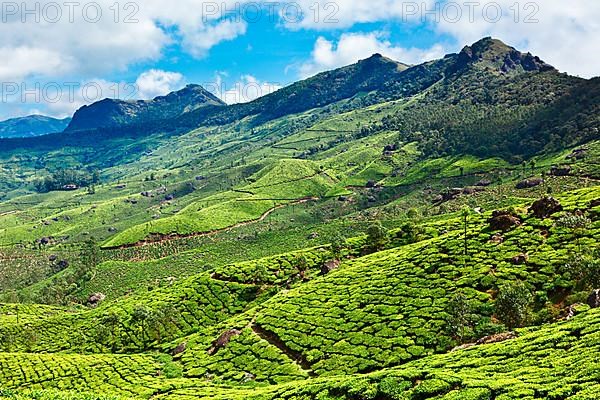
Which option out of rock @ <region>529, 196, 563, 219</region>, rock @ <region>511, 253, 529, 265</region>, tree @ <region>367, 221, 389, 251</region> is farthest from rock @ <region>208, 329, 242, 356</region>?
rock @ <region>529, 196, 563, 219</region>

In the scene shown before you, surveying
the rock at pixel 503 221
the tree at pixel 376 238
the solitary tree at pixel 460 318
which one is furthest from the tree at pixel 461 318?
the tree at pixel 376 238

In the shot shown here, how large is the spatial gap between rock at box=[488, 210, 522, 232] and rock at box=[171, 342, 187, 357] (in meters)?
68.2

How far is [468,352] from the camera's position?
1756 inches

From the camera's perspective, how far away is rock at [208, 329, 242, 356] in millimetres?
82062

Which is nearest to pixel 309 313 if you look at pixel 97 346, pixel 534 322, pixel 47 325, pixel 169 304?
pixel 534 322

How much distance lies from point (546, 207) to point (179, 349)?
7997 cm

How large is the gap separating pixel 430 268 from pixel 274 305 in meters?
32.1

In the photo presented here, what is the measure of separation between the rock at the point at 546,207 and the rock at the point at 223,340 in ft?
209

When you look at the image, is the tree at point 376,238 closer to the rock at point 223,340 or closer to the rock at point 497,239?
the rock at point 497,239

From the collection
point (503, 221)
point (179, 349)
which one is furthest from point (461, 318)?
point (179, 349)

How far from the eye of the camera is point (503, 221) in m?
90.1

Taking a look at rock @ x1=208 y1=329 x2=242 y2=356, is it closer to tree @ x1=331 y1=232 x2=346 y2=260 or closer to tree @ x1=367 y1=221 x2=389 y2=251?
tree @ x1=331 y1=232 x2=346 y2=260

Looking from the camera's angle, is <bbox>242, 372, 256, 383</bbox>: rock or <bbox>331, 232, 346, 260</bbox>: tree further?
<bbox>331, 232, 346, 260</bbox>: tree

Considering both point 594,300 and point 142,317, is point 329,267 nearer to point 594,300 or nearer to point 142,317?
point 142,317
